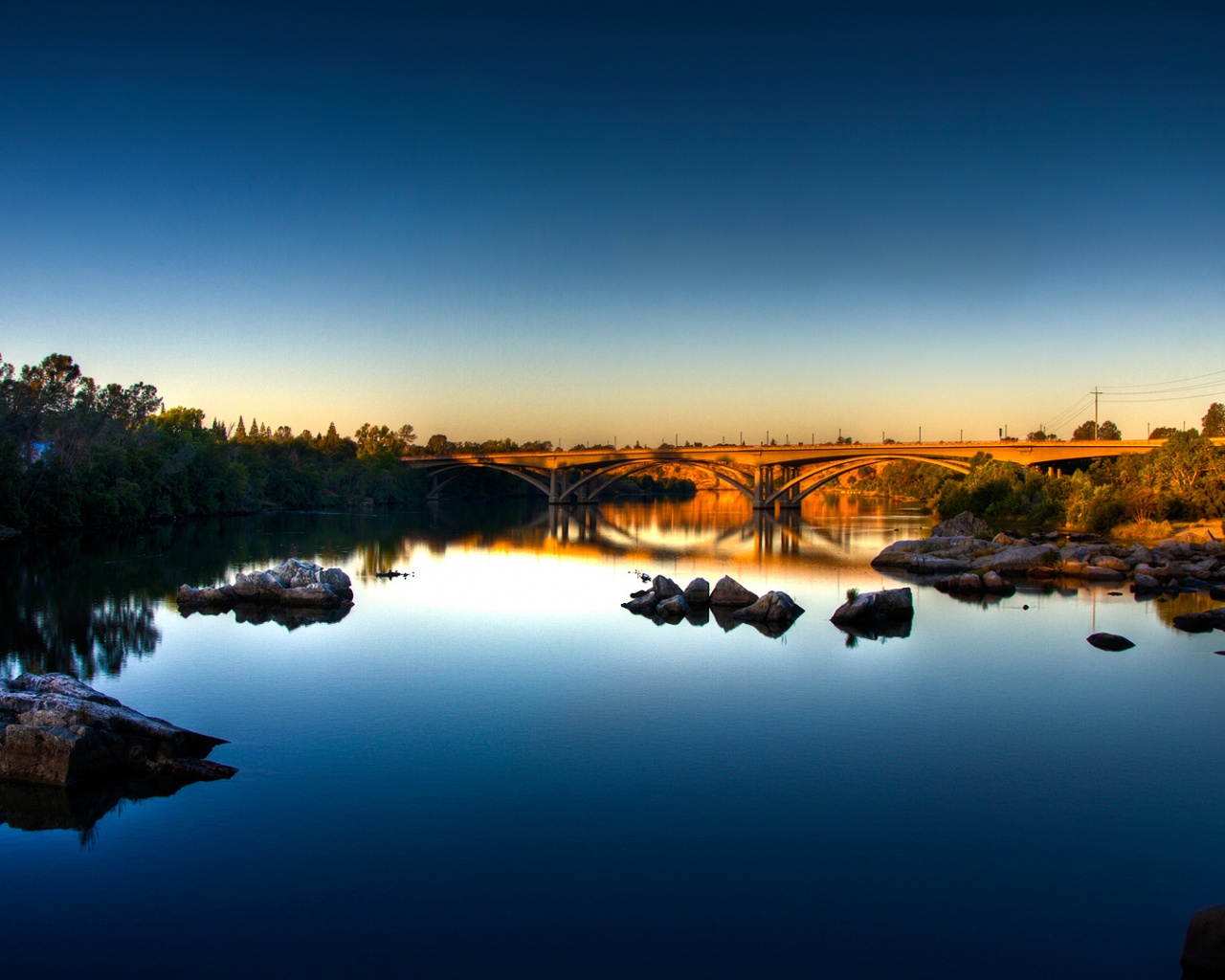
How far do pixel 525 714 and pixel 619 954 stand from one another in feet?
23.1

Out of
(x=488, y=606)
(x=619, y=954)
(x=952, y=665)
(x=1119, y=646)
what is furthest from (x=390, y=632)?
(x=1119, y=646)

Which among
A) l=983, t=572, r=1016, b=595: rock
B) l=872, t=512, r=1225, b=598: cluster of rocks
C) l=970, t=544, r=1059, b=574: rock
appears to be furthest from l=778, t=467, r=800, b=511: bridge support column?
l=983, t=572, r=1016, b=595: rock

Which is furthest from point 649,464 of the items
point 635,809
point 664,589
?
point 635,809

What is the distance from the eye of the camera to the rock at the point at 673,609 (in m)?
24.2

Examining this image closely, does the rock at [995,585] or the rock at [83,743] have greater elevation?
the rock at [83,743]

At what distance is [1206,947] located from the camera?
23.7 feet

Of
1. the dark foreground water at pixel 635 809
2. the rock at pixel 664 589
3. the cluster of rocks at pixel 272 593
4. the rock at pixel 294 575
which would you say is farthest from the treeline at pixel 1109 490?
the rock at pixel 294 575

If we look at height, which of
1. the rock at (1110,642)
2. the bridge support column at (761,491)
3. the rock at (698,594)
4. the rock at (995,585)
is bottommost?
the rock at (1110,642)

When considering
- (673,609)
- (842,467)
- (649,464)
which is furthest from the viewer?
(649,464)

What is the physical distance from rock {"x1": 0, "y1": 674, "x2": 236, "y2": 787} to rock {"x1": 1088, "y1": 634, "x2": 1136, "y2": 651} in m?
18.7

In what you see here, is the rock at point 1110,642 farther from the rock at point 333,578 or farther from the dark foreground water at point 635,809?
the rock at point 333,578

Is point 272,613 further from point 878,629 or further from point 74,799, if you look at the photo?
point 878,629

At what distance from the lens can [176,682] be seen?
16.3m

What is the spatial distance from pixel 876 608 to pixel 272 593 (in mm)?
16812
